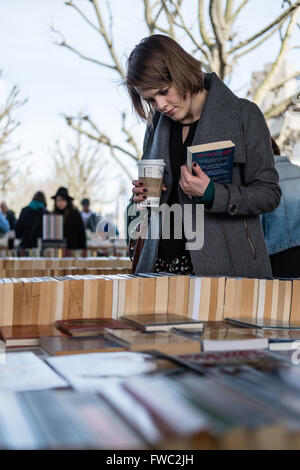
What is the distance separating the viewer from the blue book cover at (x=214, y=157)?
1809 millimetres

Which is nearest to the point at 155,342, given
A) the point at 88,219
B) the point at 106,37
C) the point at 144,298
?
the point at 144,298

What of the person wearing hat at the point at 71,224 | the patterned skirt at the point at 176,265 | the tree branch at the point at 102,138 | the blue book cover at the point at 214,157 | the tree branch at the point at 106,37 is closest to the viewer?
the blue book cover at the point at 214,157

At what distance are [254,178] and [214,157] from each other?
24 centimetres

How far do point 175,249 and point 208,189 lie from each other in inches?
12.9

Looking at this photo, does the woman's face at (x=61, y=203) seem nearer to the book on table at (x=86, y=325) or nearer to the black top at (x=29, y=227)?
the black top at (x=29, y=227)

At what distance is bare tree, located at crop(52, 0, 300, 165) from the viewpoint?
7219 millimetres

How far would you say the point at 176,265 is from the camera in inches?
81.9

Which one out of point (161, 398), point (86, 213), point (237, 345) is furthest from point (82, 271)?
point (86, 213)

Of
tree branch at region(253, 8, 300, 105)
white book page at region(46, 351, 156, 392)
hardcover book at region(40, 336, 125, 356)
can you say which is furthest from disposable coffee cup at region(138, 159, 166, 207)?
tree branch at region(253, 8, 300, 105)

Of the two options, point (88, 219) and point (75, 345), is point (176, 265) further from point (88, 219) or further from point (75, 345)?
point (88, 219)

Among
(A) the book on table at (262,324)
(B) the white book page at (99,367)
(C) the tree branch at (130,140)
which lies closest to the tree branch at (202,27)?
(C) the tree branch at (130,140)

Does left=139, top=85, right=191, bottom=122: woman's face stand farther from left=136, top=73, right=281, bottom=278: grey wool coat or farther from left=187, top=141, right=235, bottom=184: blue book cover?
left=187, top=141, right=235, bottom=184: blue book cover

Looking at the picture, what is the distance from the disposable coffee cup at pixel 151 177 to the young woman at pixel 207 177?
0.9 inches
